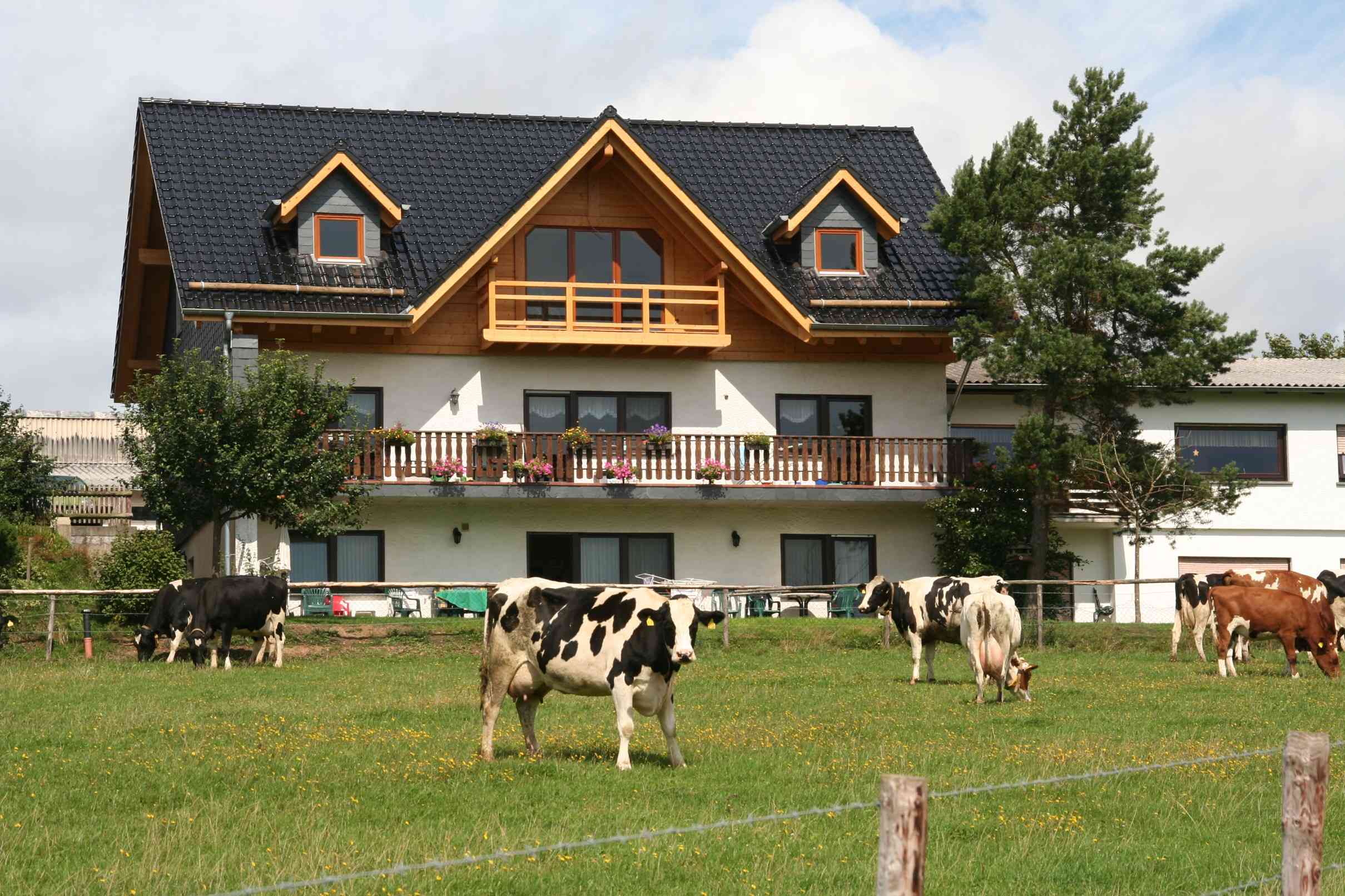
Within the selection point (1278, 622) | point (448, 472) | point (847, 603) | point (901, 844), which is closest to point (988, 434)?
point (847, 603)

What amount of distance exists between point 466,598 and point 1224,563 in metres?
18.0

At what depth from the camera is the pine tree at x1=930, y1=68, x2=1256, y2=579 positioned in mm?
35062

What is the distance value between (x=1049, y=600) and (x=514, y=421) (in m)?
11.1

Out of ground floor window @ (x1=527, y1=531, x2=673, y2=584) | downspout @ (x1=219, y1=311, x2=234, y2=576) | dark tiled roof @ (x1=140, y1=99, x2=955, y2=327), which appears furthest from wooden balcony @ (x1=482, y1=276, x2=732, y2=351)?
downspout @ (x1=219, y1=311, x2=234, y2=576)

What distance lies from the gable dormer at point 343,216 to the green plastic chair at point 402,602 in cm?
668

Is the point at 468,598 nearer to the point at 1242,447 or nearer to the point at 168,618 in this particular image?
the point at 168,618

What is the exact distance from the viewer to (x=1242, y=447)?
4209cm

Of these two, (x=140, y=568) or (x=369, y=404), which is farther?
(x=369, y=404)

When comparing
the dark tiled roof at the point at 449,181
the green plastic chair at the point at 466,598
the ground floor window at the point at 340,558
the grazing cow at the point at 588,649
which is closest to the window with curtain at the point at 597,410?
the dark tiled roof at the point at 449,181

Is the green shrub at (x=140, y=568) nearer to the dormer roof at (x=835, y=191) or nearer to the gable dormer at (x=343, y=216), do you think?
the gable dormer at (x=343, y=216)

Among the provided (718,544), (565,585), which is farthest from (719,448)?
(565,585)

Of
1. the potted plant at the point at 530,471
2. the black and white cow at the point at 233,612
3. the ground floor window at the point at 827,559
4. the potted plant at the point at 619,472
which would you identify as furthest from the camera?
the ground floor window at the point at 827,559

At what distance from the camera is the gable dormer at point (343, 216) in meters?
36.5

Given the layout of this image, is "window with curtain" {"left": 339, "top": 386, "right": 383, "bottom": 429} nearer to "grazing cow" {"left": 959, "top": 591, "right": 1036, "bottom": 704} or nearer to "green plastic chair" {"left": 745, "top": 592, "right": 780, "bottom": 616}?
"green plastic chair" {"left": 745, "top": 592, "right": 780, "bottom": 616}
